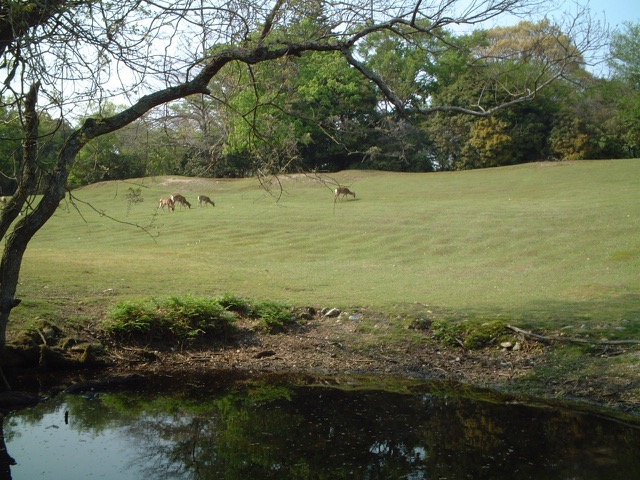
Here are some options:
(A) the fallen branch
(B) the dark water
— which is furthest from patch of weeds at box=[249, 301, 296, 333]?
(A) the fallen branch

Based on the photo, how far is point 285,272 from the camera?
67.6 feet

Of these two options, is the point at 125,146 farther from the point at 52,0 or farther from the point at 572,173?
the point at 572,173

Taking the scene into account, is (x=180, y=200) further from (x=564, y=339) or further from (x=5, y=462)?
(x=5, y=462)

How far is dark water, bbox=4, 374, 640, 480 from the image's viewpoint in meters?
6.75

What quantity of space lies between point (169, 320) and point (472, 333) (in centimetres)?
532

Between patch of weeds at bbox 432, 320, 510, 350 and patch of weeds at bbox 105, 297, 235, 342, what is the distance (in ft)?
12.5

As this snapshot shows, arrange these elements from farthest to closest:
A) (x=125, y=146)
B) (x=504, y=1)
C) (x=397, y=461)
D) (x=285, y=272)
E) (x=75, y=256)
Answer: (x=75, y=256), (x=285, y=272), (x=125, y=146), (x=504, y=1), (x=397, y=461)

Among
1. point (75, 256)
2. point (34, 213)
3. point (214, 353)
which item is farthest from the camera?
point (75, 256)

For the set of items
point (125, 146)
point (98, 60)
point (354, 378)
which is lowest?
point (354, 378)

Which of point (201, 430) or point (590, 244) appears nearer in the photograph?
point (201, 430)

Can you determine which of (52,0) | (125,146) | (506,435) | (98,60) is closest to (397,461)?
(506,435)

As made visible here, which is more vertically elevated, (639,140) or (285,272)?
(639,140)

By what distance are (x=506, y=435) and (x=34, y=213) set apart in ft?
22.0

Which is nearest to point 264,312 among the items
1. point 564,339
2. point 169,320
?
point 169,320
